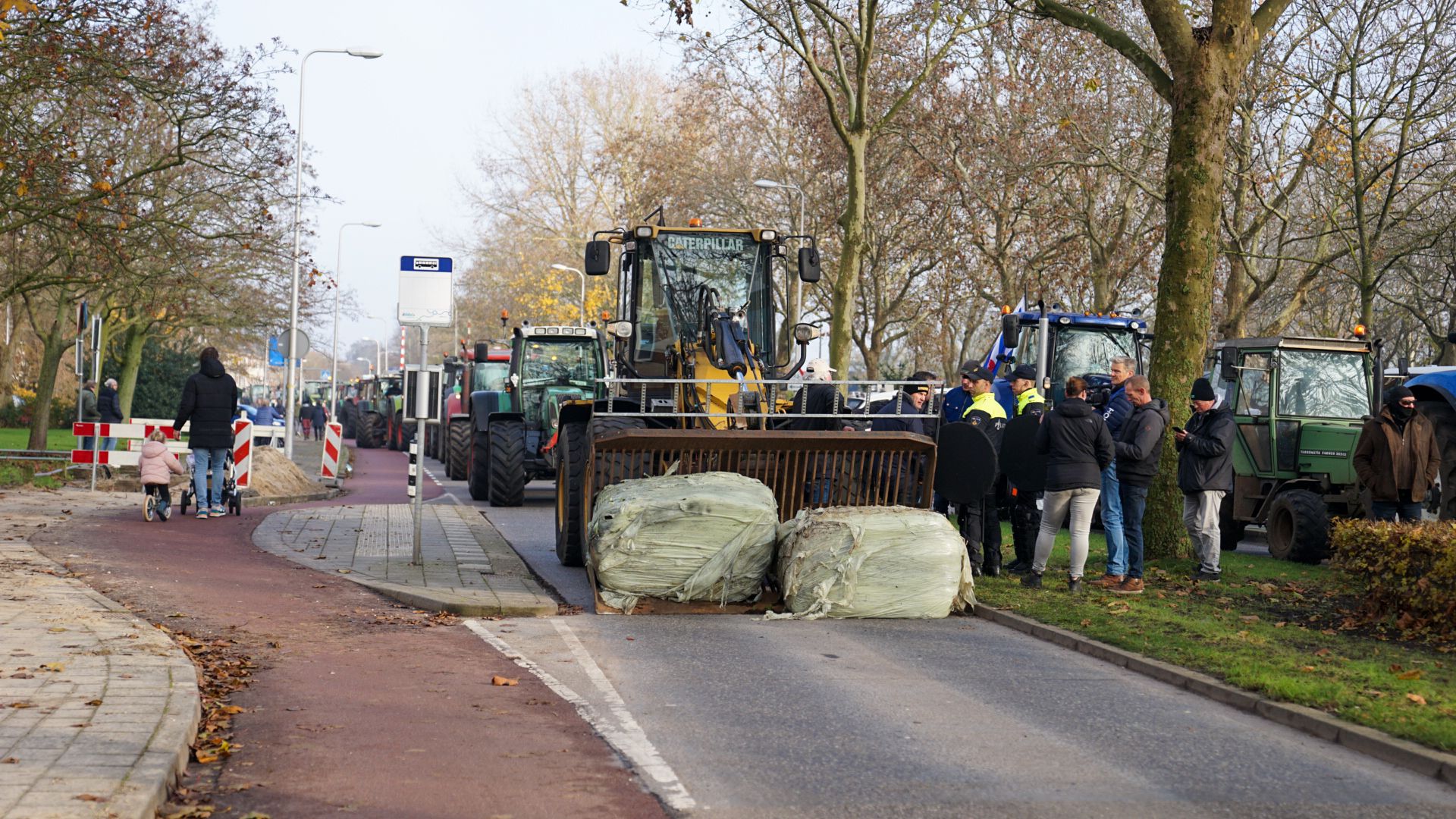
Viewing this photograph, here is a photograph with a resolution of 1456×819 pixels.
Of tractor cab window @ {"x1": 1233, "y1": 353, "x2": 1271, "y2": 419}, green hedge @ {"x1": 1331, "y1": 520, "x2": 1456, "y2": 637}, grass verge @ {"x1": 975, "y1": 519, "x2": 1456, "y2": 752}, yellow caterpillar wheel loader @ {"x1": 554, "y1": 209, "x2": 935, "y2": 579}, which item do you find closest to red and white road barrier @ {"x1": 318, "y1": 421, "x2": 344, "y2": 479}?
yellow caterpillar wheel loader @ {"x1": 554, "y1": 209, "x2": 935, "y2": 579}

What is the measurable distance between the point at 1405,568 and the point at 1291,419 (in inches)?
281

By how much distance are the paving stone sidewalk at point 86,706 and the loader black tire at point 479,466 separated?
12462mm

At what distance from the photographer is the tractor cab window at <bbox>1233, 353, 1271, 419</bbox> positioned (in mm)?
17234

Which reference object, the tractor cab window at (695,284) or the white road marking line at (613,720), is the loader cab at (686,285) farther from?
the white road marking line at (613,720)

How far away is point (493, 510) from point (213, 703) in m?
14.5

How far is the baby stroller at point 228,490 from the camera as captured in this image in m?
19.1

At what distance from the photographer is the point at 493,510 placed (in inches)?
868

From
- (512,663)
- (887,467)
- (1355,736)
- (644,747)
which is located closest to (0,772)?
(644,747)

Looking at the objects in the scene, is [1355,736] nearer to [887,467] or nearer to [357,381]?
[887,467]

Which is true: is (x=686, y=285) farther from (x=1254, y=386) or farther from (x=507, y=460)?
(x=507, y=460)

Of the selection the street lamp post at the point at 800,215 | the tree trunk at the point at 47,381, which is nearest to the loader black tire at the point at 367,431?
the tree trunk at the point at 47,381

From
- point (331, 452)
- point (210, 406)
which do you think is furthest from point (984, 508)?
point (331, 452)

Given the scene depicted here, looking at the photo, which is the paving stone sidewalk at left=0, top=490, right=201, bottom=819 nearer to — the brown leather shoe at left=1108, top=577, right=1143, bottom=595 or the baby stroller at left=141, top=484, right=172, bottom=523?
the baby stroller at left=141, top=484, right=172, bottom=523

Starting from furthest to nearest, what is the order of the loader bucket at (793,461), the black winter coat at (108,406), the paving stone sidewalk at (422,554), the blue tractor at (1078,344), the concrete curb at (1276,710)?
1. the black winter coat at (108,406)
2. the blue tractor at (1078,344)
3. the loader bucket at (793,461)
4. the paving stone sidewalk at (422,554)
5. the concrete curb at (1276,710)
